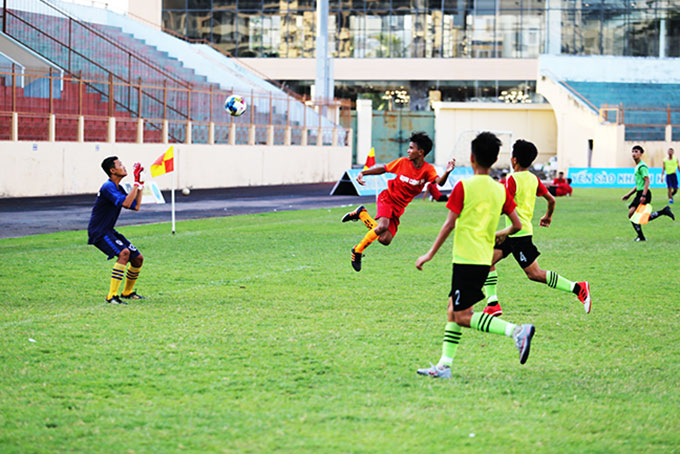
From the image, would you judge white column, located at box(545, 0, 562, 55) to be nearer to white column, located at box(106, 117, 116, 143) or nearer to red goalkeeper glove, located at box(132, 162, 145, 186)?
white column, located at box(106, 117, 116, 143)

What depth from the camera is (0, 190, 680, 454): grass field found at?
5.81 meters

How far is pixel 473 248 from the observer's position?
7086 millimetres

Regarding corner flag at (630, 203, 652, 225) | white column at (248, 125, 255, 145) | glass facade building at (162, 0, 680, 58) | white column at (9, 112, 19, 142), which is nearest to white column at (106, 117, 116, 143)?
white column at (9, 112, 19, 142)

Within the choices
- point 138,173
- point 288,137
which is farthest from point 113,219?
point 288,137

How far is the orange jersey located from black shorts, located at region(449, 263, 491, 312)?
5.30 m

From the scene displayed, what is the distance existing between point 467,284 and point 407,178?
562 cm

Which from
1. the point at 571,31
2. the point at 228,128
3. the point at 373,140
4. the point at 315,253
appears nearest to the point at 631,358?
the point at 315,253

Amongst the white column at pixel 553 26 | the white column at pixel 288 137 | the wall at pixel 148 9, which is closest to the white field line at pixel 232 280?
the white column at pixel 288 137

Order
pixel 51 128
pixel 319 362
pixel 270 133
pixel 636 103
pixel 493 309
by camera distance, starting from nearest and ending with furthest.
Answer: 1. pixel 319 362
2. pixel 493 309
3. pixel 51 128
4. pixel 270 133
5. pixel 636 103

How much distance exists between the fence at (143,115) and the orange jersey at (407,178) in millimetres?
19043

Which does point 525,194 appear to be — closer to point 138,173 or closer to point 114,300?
point 138,173

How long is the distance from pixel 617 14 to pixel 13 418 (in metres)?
64.0

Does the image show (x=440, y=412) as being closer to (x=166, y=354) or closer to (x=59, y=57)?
(x=166, y=354)

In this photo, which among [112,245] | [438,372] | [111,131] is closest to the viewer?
[438,372]
